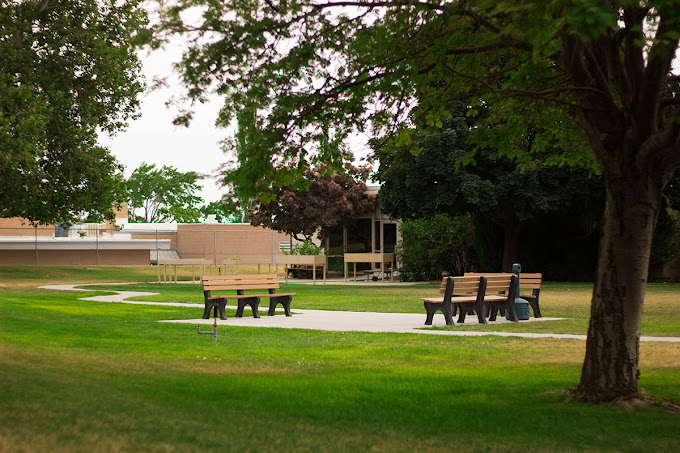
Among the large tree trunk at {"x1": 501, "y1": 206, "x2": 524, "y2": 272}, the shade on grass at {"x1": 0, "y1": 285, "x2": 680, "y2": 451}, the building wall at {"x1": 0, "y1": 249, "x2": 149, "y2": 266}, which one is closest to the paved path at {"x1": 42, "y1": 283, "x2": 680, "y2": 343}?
the shade on grass at {"x1": 0, "y1": 285, "x2": 680, "y2": 451}

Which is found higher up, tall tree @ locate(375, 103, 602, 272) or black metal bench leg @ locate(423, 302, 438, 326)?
tall tree @ locate(375, 103, 602, 272)

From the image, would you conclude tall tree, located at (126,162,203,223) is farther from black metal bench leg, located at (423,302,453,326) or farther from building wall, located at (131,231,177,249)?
black metal bench leg, located at (423,302,453,326)

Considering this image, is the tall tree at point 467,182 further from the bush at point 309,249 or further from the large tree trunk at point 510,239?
the bush at point 309,249

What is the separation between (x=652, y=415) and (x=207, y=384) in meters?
4.06

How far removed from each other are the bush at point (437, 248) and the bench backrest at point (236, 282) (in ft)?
55.2

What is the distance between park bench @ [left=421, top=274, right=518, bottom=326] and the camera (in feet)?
47.5

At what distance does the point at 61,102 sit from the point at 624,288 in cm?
2502

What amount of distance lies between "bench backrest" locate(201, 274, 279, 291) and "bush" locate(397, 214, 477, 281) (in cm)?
1682

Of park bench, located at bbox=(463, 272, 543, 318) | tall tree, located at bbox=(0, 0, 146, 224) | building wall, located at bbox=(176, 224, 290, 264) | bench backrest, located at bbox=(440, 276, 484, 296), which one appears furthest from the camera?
building wall, located at bbox=(176, 224, 290, 264)

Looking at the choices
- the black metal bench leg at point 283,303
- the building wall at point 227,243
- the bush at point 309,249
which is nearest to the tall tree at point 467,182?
the black metal bench leg at point 283,303

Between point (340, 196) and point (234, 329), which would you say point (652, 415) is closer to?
point (234, 329)

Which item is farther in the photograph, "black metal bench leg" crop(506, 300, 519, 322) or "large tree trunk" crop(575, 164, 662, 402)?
"black metal bench leg" crop(506, 300, 519, 322)

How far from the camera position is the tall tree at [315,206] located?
125ft

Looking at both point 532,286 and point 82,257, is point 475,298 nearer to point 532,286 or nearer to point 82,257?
point 532,286
